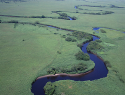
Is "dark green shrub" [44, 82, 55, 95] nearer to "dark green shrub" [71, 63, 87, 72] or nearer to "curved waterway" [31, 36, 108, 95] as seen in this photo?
"curved waterway" [31, 36, 108, 95]

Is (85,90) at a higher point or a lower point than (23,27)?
lower

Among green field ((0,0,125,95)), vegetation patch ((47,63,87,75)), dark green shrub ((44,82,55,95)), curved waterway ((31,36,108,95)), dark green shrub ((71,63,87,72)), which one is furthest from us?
dark green shrub ((71,63,87,72))

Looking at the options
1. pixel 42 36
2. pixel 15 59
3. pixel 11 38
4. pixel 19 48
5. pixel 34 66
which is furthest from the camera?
pixel 42 36

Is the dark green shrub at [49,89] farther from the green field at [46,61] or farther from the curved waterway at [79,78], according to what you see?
the curved waterway at [79,78]

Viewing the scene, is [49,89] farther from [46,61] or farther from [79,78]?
[46,61]

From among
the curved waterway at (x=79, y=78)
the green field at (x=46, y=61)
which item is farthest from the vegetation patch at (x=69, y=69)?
the curved waterway at (x=79, y=78)

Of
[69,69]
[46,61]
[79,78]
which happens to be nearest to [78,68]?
[69,69]

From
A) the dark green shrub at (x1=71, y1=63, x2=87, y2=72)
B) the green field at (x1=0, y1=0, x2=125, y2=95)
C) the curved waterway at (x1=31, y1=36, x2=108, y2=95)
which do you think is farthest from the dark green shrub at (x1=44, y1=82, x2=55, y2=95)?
the dark green shrub at (x1=71, y1=63, x2=87, y2=72)

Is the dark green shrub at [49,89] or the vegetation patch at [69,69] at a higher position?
the vegetation patch at [69,69]

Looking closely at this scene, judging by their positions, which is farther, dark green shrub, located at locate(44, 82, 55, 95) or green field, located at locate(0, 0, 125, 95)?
green field, located at locate(0, 0, 125, 95)

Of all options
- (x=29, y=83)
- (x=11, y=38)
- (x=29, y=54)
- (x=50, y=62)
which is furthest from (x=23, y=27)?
(x=29, y=83)

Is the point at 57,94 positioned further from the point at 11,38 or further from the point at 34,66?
the point at 11,38
